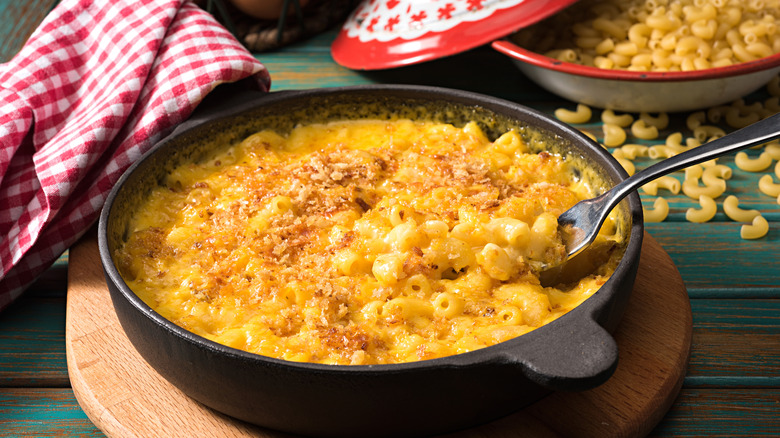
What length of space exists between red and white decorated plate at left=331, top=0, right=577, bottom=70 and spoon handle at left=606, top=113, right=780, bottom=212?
132cm

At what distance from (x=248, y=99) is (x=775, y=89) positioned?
2.34 m

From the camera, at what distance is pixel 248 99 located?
2537 millimetres

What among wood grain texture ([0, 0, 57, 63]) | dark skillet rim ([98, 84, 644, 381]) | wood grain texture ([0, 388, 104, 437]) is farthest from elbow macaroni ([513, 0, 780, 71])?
wood grain texture ([0, 0, 57, 63])

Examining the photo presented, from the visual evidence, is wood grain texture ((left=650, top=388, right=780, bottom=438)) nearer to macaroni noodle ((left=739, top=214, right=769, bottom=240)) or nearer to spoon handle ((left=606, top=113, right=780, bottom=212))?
spoon handle ((left=606, top=113, right=780, bottom=212))

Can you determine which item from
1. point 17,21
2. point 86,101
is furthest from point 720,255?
point 17,21

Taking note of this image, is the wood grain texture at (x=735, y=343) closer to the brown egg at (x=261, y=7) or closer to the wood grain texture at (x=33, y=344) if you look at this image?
the wood grain texture at (x=33, y=344)

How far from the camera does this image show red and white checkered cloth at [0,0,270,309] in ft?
7.29

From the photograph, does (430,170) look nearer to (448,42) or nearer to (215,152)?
(215,152)

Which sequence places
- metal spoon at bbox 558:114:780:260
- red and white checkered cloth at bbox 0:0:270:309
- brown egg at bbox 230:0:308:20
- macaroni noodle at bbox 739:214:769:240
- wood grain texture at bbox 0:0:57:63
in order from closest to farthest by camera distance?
metal spoon at bbox 558:114:780:260 < red and white checkered cloth at bbox 0:0:270:309 < macaroni noodle at bbox 739:214:769:240 < brown egg at bbox 230:0:308:20 < wood grain texture at bbox 0:0:57:63

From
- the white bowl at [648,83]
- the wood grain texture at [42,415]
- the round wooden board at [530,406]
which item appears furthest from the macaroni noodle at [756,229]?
the wood grain texture at [42,415]

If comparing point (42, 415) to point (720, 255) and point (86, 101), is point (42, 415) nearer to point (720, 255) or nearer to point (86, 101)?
point (86, 101)

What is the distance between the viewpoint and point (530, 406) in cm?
168

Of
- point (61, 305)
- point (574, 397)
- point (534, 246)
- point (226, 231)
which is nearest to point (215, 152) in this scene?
point (226, 231)

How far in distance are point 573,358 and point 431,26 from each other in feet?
6.79
